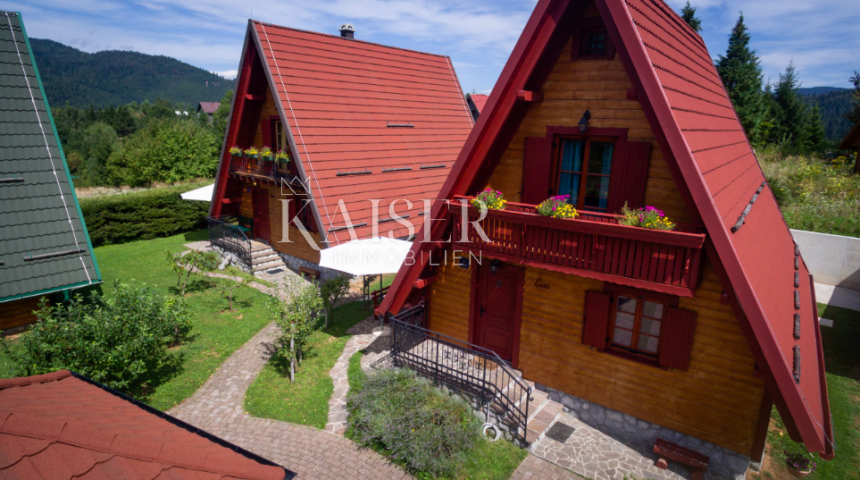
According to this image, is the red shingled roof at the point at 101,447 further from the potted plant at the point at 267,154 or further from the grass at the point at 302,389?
the potted plant at the point at 267,154

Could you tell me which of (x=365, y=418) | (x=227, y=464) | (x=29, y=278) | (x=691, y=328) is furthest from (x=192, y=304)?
(x=691, y=328)

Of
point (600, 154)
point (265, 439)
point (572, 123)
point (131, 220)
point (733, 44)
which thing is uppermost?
point (733, 44)

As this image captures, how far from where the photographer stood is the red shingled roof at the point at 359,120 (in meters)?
14.7

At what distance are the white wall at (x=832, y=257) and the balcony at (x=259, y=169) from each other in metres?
19.0

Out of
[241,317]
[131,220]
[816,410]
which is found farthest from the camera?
[131,220]

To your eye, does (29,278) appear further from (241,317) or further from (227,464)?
(227,464)

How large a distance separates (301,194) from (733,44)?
35746 millimetres

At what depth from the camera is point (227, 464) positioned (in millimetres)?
3559

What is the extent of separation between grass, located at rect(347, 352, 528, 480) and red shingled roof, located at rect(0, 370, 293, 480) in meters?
4.34

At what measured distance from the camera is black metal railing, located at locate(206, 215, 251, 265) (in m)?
17.3

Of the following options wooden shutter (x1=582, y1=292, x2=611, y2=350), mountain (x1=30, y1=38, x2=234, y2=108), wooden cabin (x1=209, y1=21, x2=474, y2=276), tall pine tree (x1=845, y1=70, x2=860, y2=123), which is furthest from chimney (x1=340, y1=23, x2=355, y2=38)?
mountain (x1=30, y1=38, x2=234, y2=108)

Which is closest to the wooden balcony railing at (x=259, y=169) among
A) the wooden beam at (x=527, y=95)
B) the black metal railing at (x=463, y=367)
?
the black metal railing at (x=463, y=367)

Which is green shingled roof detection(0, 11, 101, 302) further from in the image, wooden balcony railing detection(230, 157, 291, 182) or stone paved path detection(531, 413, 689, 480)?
stone paved path detection(531, 413, 689, 480)

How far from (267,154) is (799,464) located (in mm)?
16153
